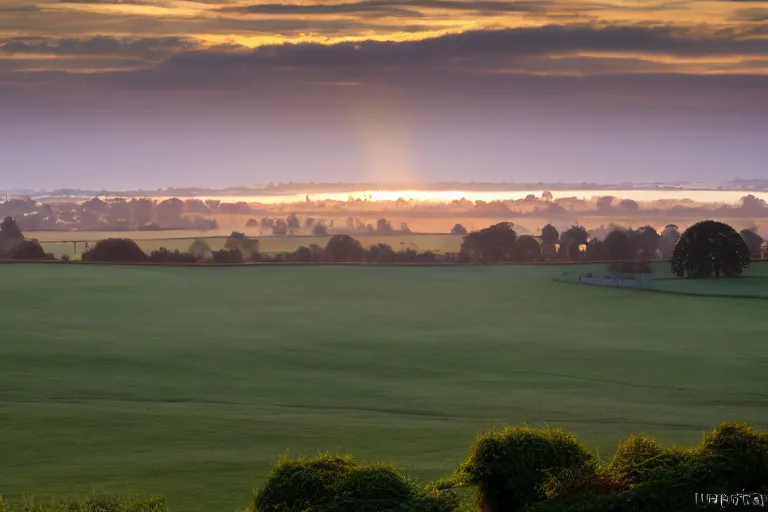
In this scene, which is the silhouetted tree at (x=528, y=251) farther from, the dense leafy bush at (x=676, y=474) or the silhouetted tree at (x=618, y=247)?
the dense leafy bush at (x=676, y=474)

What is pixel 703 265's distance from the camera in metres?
62.7

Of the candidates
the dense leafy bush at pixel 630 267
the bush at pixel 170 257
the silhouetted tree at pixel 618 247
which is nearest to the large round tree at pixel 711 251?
the dense leafy bush at pixel 630 267

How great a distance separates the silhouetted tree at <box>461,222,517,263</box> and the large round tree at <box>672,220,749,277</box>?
1301cm

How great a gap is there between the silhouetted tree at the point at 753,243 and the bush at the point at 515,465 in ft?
184

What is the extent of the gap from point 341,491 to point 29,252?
212ft

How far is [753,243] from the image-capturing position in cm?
6850

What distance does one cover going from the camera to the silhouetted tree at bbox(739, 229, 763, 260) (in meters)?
66.8

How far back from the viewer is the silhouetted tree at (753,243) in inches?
2630

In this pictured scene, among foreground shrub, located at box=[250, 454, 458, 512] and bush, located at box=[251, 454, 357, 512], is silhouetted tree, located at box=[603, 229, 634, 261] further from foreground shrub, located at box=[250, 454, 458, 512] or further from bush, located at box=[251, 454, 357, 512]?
bush, located at box=[251, 454, 357, 512]

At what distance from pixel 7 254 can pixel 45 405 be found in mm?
42683

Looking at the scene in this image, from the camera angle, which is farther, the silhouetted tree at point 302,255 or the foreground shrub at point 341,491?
the silhouetted tree at point 302,255

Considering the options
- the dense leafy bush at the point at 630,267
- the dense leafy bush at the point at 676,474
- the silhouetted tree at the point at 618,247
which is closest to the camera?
the dense leafy bush at the point at 676,474

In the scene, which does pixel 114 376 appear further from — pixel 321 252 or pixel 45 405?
pixel 321 252

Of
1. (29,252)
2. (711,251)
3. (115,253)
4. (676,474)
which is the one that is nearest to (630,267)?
(711,251)
